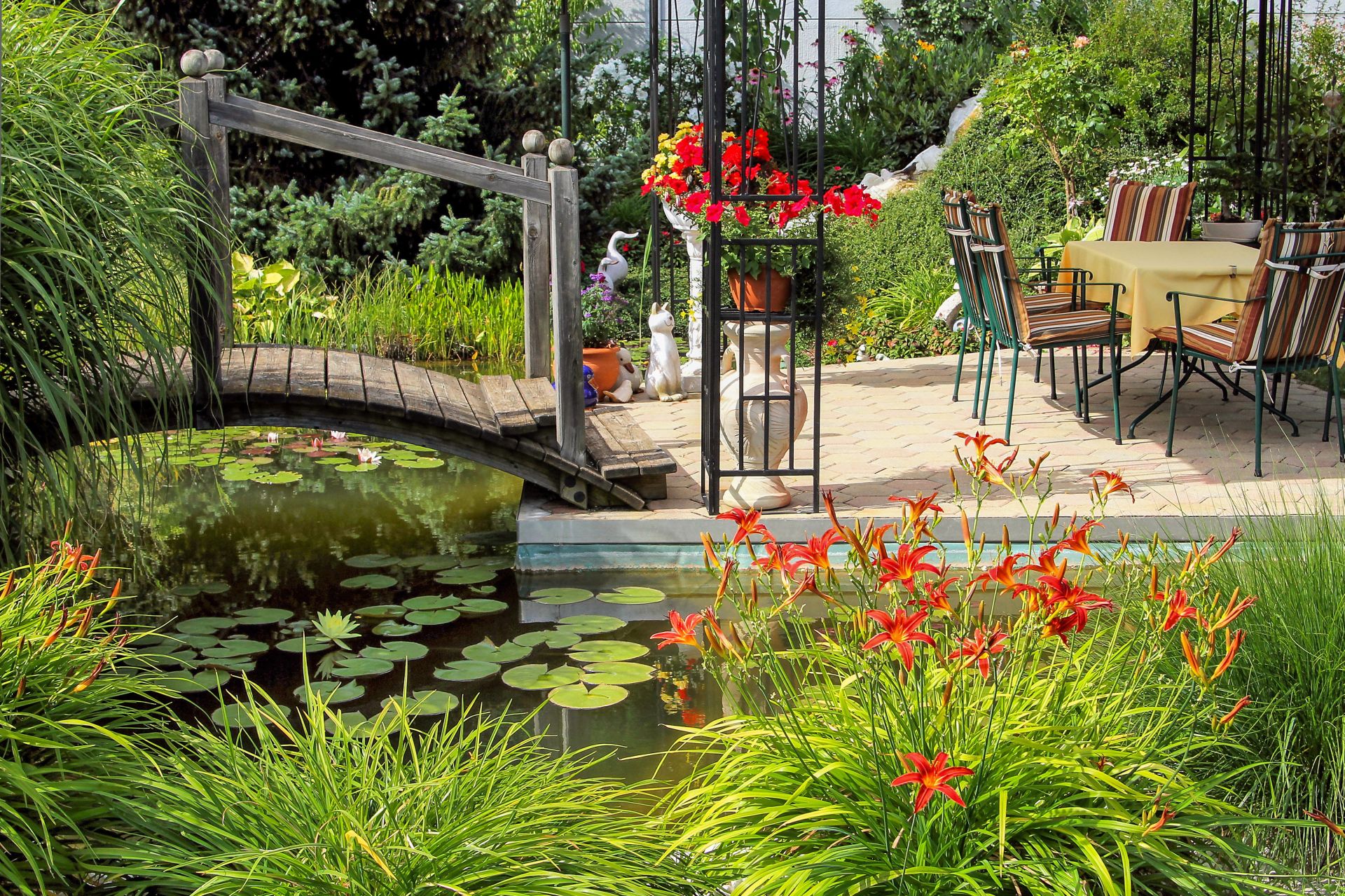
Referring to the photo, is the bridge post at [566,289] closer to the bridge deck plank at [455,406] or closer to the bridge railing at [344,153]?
the bridge railing at [344,153]

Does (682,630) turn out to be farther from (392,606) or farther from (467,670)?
(392,606)

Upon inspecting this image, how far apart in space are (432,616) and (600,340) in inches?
128

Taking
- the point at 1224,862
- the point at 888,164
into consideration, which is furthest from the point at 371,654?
the point at 888,164

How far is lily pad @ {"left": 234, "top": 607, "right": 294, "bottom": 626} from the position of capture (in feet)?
14.0

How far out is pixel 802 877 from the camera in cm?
194

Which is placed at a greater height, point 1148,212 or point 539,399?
point 1148,212

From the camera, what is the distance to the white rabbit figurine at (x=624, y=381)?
750 centimetres

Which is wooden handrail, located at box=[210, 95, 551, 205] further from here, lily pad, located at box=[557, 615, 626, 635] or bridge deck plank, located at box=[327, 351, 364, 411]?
lily pad, located at box=[557, 615, 626, 635]

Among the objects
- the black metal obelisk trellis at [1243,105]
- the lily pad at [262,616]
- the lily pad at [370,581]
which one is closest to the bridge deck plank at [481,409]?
the lily pad at [370,581]

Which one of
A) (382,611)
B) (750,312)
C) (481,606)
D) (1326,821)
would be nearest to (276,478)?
(382,611)

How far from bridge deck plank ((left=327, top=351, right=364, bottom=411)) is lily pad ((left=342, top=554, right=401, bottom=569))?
578mm

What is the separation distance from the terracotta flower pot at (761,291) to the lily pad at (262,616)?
6.59 ft

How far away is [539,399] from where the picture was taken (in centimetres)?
540

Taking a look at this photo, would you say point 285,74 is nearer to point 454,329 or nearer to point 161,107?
point 454,329
